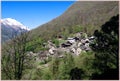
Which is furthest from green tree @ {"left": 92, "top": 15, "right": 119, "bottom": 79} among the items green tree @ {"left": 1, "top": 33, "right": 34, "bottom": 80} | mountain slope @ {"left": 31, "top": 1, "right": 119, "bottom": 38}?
mountain slope @ {"left": 31, "top": 1, "right": 119, "bottom": 38}

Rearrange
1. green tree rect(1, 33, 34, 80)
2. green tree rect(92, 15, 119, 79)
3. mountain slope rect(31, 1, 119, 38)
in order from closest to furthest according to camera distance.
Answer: green tree rect(1, 33, 34, 80) → green tree rect(92, 15, 119, 79) → mountain slope rect(31, 1, 119, 38)

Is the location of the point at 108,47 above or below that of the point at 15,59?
above

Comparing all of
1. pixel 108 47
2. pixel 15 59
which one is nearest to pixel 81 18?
pixel 108 47

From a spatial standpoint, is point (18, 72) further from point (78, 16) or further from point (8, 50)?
point (78, 16)

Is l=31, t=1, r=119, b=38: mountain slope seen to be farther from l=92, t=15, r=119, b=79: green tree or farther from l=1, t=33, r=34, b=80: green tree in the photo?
l=1, t=33, r=34, b=80: green tree

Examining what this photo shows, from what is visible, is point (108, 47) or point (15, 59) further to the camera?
point (108, 47)

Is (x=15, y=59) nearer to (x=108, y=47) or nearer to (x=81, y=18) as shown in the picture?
(x=108, y=47)

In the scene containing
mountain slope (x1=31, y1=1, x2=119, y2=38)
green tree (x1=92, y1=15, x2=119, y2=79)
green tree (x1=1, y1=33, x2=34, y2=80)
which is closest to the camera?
green tree (x1=1, y1=33, x2=34, y2=80)

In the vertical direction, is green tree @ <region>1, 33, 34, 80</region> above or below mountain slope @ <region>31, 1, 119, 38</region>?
below

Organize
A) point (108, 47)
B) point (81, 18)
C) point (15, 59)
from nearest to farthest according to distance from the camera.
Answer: point (15, 59) → point (108, 47) → point (81, 18)

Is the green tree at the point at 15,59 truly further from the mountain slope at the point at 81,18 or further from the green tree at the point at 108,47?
the mountain slope at the point at 81,18

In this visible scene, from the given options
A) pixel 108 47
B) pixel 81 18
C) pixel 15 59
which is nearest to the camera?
pixel 15 59
